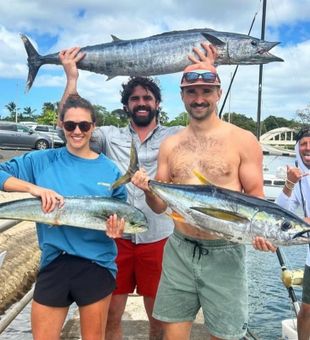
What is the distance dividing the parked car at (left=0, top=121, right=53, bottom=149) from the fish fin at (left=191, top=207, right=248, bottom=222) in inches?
955

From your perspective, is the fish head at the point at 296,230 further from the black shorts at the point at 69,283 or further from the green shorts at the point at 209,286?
the black shorts at the point at 69,283

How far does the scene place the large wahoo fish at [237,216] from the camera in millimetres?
2775

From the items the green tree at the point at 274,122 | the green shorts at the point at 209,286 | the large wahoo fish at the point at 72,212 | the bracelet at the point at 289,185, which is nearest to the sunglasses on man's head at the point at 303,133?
the bracelet at the point at 289,185

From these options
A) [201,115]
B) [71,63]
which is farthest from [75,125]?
[201,115]

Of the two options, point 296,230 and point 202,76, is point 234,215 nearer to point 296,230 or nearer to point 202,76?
point 296,230

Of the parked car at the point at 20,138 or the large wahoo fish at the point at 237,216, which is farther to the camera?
the parked car at the point at 20,138

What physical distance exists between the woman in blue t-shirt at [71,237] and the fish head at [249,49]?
102cm

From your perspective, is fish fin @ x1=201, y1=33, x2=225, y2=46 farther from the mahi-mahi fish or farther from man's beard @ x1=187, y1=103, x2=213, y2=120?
the mahi-mahi fish

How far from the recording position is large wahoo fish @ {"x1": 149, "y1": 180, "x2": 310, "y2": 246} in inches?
109

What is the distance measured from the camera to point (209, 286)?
3264mm

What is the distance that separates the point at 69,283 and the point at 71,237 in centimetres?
28

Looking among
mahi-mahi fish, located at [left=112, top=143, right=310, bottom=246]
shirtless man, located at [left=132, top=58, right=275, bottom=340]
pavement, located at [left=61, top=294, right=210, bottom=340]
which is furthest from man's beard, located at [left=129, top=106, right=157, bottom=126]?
pavement, located at [left=61, top=294, right=210, bottom=340]

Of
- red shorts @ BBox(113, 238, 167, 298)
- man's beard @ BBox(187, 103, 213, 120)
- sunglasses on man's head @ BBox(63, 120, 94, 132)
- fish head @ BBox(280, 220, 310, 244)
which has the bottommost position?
red shorts @ BBox(113, 238, 167, 298)

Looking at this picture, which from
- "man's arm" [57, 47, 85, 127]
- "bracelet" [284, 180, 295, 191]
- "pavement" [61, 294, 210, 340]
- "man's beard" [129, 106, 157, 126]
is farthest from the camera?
"pavement" [61, 294, 210, 340]
